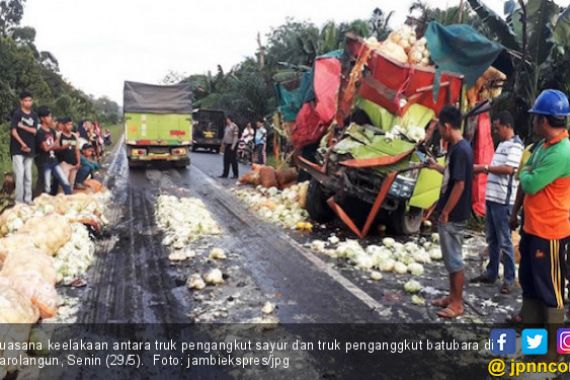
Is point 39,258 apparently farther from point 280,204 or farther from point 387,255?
point 280,204

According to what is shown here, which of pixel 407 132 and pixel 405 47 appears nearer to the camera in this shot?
pixel 407 132

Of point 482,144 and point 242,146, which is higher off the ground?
point 482,144

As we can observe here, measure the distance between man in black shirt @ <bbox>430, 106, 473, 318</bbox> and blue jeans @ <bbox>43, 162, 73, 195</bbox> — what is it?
7.59 metres

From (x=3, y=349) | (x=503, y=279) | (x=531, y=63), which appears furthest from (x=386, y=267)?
(x=531, y=63)

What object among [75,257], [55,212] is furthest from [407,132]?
[55,212]

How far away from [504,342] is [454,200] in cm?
134

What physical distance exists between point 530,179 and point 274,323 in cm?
245

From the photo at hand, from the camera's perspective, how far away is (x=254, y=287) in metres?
5.45

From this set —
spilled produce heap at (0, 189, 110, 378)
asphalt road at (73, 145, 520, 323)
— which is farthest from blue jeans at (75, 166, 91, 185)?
asphalt road at (73, 145, 520, 323)

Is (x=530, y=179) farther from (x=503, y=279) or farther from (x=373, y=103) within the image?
(x=373, y=103)

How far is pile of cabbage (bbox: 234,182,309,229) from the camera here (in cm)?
904

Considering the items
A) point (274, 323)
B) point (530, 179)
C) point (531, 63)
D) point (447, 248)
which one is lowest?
point (274, 323)

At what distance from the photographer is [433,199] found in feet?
24.9

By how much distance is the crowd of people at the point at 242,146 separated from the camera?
1506 cm
